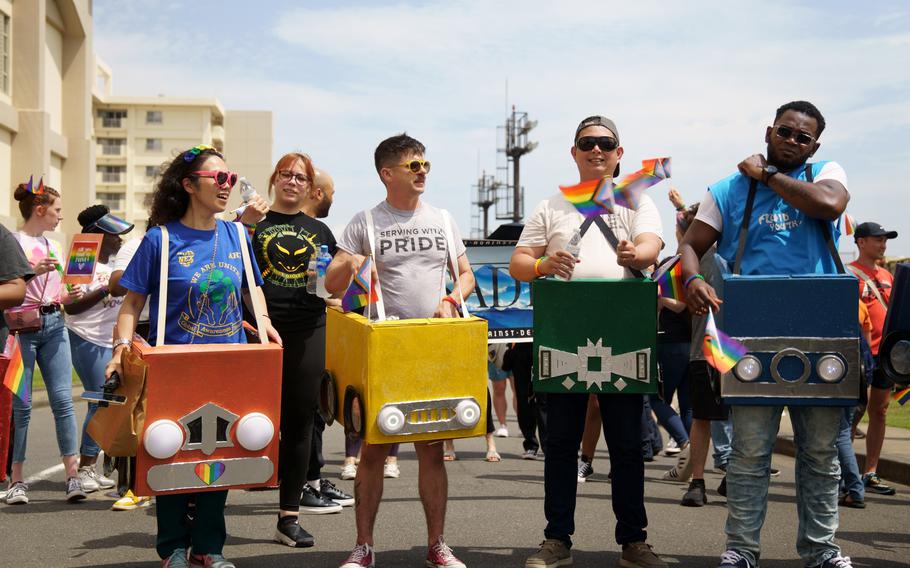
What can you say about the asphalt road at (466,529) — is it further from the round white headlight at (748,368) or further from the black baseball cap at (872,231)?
the black baseball cap at (872,231)

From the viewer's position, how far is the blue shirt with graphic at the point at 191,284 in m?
4.67

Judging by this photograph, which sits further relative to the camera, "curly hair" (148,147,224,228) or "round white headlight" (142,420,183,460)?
"curly hair" (148,147,224,228)

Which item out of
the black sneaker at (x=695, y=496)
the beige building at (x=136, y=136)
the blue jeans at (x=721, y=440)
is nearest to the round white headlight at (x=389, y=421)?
the black sneaker at (x=695, y=496)

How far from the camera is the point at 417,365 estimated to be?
15.3 ft

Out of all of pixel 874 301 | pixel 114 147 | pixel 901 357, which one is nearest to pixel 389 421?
pixel 901 357

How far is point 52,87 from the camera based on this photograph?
40.1 m

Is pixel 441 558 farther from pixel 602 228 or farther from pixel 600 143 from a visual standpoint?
pixel 600 143

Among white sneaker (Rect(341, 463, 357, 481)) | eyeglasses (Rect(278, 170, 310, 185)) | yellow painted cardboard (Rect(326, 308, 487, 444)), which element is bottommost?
white sneaker (Rect(341, 463, 357, 481))

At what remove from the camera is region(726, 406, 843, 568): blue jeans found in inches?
182

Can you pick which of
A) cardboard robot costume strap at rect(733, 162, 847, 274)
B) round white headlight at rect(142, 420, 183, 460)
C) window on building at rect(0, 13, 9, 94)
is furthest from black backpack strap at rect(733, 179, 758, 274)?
window on building at rect(0, 13, 9, 94)

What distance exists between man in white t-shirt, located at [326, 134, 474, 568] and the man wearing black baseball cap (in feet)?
13.3

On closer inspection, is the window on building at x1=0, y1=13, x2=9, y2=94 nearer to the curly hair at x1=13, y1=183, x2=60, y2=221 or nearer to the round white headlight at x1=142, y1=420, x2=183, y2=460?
the curly hair at x1=13, y1=183, x2=60, y2=221

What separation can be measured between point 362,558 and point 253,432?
96cm

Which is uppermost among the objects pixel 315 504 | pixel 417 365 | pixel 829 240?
pixel 829 240
